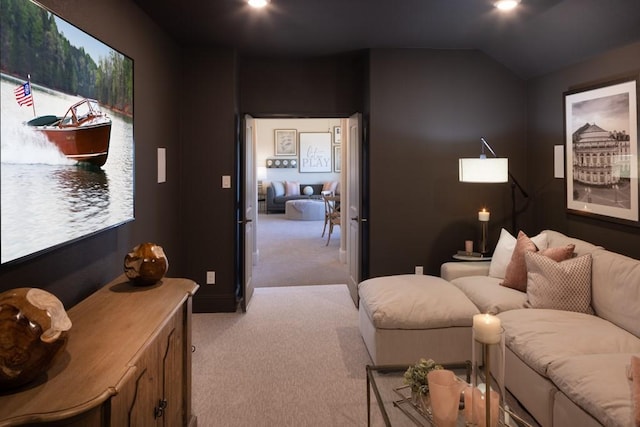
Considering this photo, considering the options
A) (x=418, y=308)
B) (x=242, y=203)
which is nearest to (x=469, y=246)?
(x=418, y=308)

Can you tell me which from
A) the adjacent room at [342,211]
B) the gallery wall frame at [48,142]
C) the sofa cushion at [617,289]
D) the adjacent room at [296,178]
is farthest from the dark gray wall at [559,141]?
the adjacent room at [296,178]

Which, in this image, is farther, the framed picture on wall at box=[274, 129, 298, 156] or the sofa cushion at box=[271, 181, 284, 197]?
the framed picture on wall at box=[274, 129, 298, 156]

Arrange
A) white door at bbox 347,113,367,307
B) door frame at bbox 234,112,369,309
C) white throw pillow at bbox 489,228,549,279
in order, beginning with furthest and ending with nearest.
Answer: white door at bbox 347,113,367,307
door frame at bbox 234,112,369,309
white throw pillow at bbox 489,228,549,279

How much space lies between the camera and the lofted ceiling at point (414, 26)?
3123mm

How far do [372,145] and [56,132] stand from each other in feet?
9.96

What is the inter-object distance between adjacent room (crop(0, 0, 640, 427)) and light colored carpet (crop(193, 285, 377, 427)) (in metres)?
0.02

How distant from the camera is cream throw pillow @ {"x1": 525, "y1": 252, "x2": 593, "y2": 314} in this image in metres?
2.83

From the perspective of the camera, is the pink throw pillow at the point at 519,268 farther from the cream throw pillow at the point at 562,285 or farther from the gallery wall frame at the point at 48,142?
the gallery wall frame at the point at 48,142

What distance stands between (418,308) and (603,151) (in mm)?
1889

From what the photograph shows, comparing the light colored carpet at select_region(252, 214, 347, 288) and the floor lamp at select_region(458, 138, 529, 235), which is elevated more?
the floor lamp at select_region(458, 138, 529, 235)

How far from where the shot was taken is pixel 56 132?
1.78m

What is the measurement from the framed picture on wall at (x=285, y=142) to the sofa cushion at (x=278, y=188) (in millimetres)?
882

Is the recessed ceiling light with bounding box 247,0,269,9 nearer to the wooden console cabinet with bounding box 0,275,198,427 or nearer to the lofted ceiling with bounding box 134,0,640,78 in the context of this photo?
the lofted ceiling with bounding box 134,0,640,78

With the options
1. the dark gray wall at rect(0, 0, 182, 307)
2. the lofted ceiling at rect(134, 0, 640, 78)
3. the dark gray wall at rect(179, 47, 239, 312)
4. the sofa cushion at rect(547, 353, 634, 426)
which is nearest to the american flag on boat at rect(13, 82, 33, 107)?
the dark gray wall at rect(0, 0, 182, 307)
